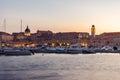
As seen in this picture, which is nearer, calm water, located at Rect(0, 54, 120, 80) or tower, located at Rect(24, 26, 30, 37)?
calm water, located at Rect(0, 54, 120, 80)

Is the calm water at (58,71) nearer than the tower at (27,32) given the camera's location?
Yes

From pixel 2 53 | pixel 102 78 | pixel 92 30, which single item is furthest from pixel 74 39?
pixel 102 78

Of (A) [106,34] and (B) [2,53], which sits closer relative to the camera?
(B) [2,53]

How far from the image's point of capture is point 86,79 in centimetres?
2452

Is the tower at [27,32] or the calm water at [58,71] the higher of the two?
the tower at [27,32]

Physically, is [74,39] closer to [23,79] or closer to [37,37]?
[37,37]

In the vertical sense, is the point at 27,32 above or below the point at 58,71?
above

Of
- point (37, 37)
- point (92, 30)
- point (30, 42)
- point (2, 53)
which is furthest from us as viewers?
point (37, 37)

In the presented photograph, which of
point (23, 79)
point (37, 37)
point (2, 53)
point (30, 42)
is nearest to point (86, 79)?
point (23, 79)

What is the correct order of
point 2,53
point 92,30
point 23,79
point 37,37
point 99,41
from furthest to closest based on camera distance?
point 37,37, point 99,41, point 92,30, point 2,53, point 23,79

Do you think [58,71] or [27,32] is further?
[27,32]

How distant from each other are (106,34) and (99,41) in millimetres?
17810

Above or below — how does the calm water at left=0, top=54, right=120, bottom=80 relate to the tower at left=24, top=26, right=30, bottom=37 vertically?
below

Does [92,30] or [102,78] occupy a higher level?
[92,30]
